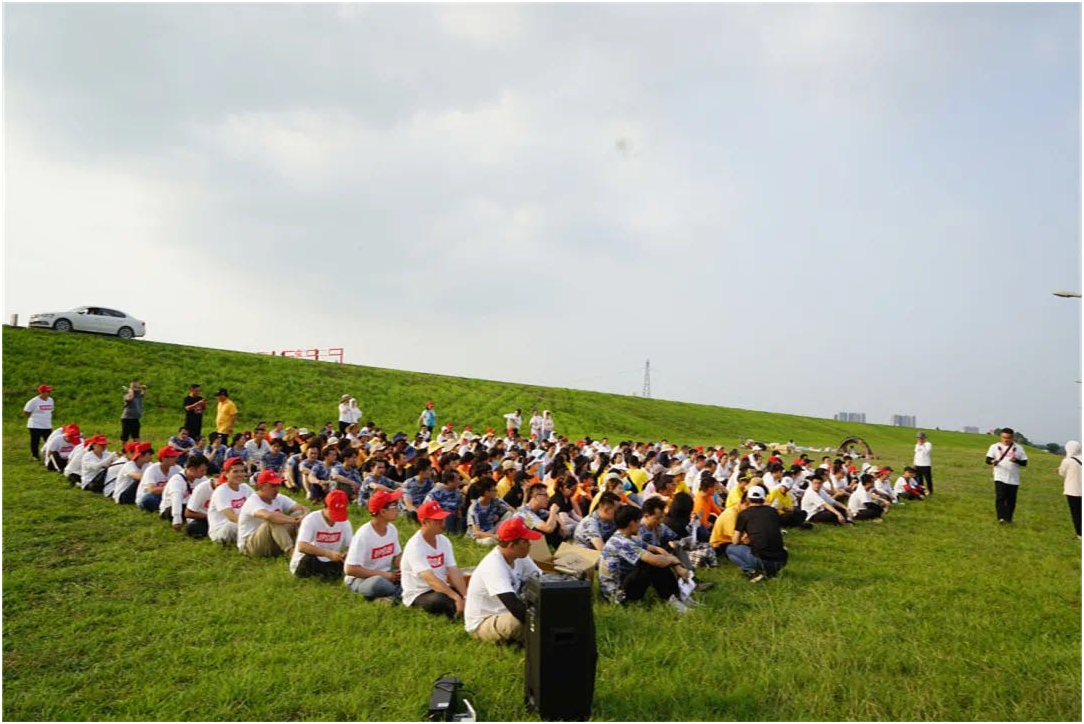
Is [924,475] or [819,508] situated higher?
[924,475]

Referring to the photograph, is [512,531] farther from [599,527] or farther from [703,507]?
[703,507]

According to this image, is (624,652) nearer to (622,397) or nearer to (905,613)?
(905,613)

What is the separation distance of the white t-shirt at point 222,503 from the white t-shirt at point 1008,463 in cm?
1489

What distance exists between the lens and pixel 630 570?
7398 mm

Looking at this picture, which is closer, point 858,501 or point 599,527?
point 599,527

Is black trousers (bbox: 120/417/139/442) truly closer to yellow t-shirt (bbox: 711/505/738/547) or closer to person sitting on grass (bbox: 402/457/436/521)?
person sitting on grass (bbox: 402/457/436/521)

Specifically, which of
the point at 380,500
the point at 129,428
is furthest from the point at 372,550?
the point at 129,428

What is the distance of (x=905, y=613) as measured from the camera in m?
7.60

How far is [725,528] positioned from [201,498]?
26.9 ft

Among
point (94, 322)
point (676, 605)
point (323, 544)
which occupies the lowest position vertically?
point (676, 605)

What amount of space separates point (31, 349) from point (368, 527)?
29689 mm

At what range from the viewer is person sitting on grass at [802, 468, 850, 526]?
13828 millimetres

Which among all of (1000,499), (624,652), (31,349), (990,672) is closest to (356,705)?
(624,652)

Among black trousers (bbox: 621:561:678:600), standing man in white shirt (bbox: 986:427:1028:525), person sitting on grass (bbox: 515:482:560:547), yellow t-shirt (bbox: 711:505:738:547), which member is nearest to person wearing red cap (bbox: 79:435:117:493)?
person sitting on grass (bbox: 515:482:560:547)
